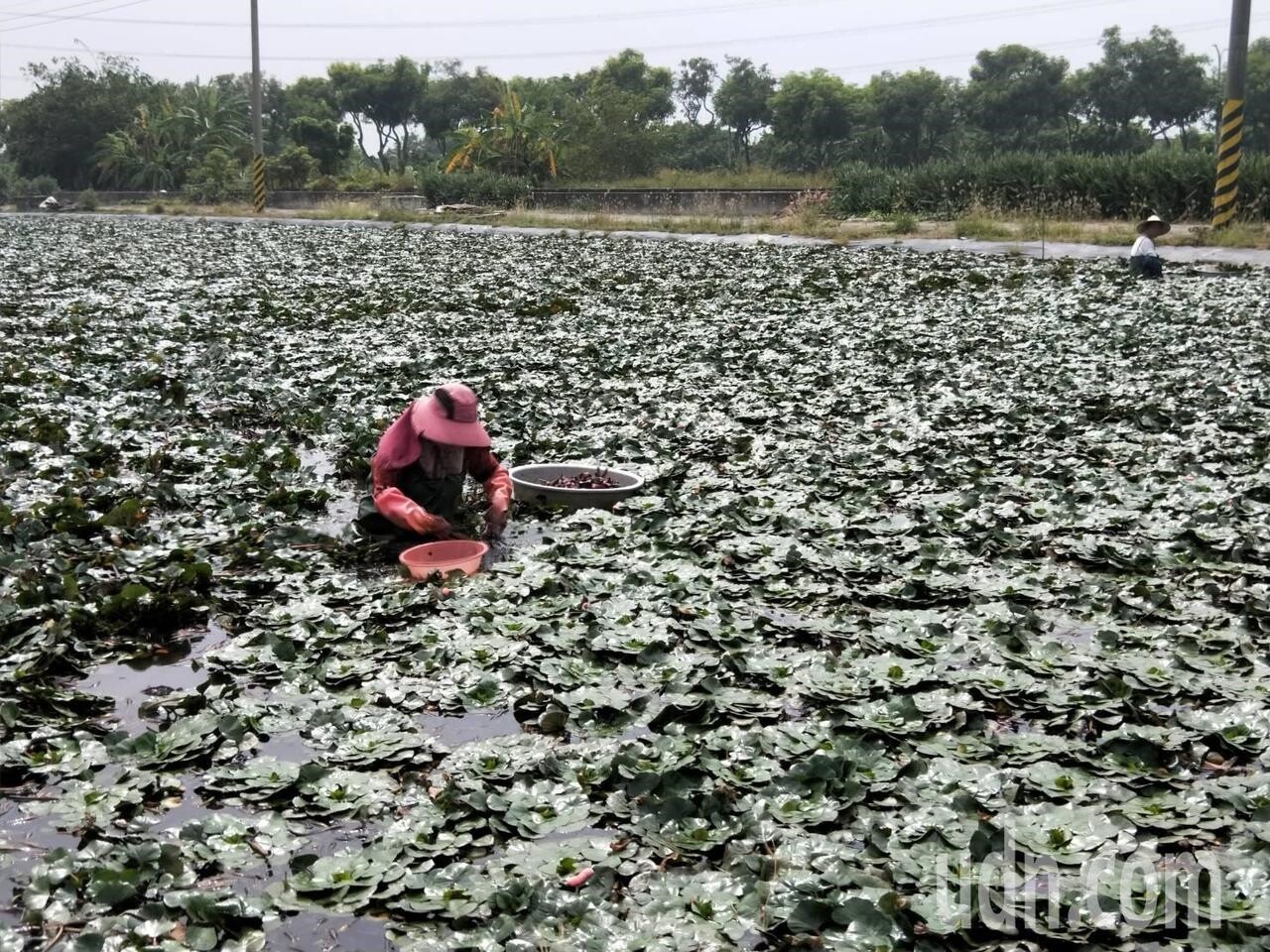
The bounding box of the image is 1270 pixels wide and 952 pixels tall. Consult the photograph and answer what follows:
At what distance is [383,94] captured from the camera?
7544 centimetres

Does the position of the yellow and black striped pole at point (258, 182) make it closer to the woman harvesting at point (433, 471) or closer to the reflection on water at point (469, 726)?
the woman harvesting at point (433, 471)

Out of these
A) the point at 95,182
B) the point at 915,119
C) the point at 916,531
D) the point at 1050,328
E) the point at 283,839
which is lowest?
the point at 283,839

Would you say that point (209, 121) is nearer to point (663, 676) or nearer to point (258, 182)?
point (258, 182)

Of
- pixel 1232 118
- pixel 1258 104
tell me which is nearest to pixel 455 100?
pixel 1258 104

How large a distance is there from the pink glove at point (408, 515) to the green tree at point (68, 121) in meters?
62.9

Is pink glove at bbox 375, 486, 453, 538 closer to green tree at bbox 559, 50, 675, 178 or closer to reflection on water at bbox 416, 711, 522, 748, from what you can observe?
reflection on water at bbox 416, 711, 522, 748

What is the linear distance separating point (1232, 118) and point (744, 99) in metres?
55.0

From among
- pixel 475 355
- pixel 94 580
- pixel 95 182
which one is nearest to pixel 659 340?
pixel 475 355


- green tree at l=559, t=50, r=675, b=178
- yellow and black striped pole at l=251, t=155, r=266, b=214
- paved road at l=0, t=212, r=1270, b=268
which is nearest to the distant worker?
paved road at l=0, t=212, r=1270, b=268

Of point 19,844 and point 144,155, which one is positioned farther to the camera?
point 144,155

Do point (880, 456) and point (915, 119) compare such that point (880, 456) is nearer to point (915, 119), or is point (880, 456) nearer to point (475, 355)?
point (475, 355)

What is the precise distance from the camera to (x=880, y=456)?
6.32m

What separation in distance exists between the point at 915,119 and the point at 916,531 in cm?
6147

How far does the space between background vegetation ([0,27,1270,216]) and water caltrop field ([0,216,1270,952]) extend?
29.8 metres
